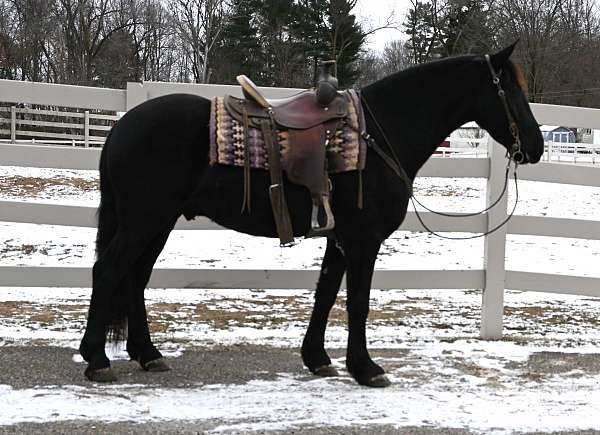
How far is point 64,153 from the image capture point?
4.88 meters

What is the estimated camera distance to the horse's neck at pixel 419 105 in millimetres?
4191

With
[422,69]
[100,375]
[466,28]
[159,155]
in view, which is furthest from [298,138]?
[466,28]

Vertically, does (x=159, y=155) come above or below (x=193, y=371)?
above

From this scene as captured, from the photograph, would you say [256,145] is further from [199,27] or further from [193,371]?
[199,27]

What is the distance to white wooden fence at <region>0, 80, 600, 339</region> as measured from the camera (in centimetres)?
487

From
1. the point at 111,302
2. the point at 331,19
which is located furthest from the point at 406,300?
the point at 331,19

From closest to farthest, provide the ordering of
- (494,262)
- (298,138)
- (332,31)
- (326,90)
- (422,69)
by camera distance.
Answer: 1. (298,138)
2. (326,90)
3. (422,69)
4. (494,262)
5. (332,31)

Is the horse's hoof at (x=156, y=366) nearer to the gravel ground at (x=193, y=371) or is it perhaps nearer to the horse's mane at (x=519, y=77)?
the gravel ground at (x=193, y=371)

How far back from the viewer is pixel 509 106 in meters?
4.15

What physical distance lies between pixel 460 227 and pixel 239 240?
4.45 meters

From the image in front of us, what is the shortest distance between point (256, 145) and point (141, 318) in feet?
4.39

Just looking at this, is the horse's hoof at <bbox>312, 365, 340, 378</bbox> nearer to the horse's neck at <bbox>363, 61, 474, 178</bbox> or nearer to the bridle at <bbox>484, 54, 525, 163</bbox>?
the horse's neck at <bbox>363, 61, 474, 178</bbox>

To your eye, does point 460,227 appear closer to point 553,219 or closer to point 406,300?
point 553,219

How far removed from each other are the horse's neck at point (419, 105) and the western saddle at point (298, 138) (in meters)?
0.32
